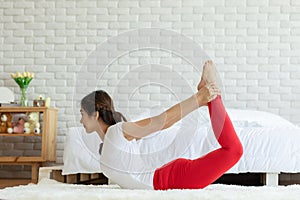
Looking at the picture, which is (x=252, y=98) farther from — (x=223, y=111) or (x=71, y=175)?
(x=223, y=111)

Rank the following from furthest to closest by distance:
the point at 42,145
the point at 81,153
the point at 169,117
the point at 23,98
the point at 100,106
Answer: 1. the point at 23,98
2. the point at 42,145
3. the point at 81,153
4. the point at 100,106
5. the point at 169,117

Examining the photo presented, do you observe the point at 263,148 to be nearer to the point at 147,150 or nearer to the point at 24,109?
the point at 147,150

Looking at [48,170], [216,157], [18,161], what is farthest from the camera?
[18,161]

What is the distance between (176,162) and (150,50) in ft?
8.28

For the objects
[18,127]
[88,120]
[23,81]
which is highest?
[23,81]

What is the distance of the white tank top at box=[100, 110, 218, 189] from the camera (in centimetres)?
277

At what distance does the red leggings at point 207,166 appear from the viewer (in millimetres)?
2773

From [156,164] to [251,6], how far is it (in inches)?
84.0

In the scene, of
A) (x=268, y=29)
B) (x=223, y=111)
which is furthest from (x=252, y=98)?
(x=223, y=111)

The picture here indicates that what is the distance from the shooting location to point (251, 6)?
513 cm

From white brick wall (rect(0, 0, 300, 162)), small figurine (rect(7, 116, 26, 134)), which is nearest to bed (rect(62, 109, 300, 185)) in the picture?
white brick wall (rect(0, 0, 300, 162))

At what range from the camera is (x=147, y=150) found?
12.4ft

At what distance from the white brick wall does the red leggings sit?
2.31 metres

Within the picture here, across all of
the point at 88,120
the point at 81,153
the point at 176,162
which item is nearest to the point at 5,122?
the point at 81,153
